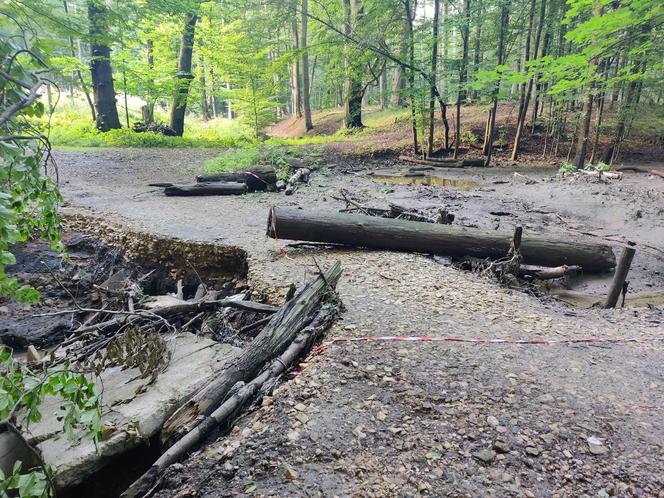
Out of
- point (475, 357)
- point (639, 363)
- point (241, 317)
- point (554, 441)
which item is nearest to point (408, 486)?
point (554, 441)

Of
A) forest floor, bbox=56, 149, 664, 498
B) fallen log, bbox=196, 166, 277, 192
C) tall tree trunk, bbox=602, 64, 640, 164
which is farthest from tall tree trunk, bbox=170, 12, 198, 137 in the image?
tall tree trunk, bbox=602, 64, 640, 164

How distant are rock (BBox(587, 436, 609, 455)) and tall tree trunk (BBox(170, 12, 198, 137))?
20.1 metres

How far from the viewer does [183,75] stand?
62.8ft

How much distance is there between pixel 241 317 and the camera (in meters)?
4.57

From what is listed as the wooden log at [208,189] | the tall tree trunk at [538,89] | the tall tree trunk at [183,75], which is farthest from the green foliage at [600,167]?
the tall tree trunk at [183,75]

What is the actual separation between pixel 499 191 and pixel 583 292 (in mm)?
6421

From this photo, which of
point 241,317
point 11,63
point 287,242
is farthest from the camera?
point 287,242

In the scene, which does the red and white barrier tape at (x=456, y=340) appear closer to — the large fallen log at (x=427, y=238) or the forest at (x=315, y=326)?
the forest at (x=315, y=326)

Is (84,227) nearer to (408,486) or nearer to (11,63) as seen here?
(11,63)

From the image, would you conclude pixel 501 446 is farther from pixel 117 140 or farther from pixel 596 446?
pixel 117 140

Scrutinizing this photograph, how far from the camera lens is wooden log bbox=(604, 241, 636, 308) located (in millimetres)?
4848

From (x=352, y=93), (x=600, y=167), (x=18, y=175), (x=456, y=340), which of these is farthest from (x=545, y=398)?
(x=352, y=93)

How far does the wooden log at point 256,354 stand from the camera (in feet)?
8.72

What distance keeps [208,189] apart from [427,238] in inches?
248
